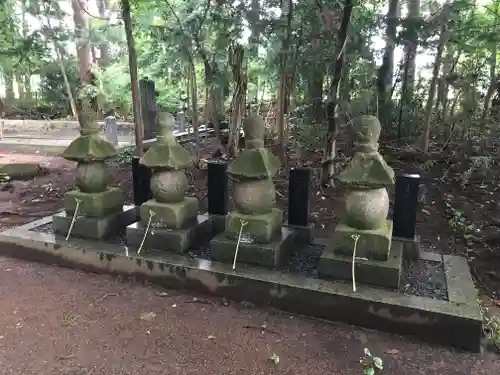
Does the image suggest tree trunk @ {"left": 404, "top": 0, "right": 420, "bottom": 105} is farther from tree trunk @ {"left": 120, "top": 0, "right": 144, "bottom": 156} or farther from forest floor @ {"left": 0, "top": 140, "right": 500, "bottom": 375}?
tree trunk @ {"left": 120, "top": 0, "right": 144, "bottom": 156}

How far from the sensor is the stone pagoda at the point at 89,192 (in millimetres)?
3979

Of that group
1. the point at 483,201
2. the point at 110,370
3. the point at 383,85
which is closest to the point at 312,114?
the point at 383,85

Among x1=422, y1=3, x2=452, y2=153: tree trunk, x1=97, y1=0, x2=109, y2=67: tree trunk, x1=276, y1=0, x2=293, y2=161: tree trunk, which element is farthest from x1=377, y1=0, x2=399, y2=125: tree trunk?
x1=97, y1=0, x2=109, y2=67: tree trunk

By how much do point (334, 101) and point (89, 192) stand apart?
2924 millimetres

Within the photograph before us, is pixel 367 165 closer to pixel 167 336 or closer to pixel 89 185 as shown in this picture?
pixel 167 336

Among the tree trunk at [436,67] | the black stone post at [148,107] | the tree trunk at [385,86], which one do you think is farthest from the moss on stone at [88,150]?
the black stone post at [148,107]

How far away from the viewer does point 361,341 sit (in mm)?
2723

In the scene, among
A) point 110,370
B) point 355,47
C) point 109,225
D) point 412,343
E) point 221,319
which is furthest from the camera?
point 355,47

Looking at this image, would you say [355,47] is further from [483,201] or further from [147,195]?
[147,195]

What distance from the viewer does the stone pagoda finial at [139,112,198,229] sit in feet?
12.0

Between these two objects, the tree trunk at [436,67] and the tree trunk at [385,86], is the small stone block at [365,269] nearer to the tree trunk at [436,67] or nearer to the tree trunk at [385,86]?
the tree trunk at [436,67]

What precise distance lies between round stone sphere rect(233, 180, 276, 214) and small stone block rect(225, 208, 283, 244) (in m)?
0.06

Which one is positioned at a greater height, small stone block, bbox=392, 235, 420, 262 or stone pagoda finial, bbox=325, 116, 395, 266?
stone pagoda finial, bbox=325, 116, 395, 266

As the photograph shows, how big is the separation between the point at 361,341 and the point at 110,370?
61.4 inches
